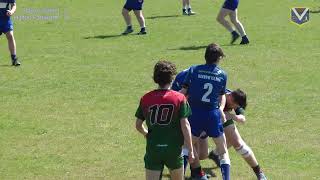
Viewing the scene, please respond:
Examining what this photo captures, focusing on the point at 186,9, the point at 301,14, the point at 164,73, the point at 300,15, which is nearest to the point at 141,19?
the point at 186,9

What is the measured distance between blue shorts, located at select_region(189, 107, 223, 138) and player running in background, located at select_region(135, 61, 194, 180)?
42.1 inches

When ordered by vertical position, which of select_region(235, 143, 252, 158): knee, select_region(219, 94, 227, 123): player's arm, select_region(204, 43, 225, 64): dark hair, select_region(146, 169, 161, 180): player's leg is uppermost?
select_region(204, 43, 225, 64): dark hair

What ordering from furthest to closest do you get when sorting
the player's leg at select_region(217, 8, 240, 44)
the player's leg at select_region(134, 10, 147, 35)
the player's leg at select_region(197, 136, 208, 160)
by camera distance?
the player's leg at select_region(134, 10, 147, 35) < the player's leg at select_region(217, 8, 240, 44) < the player's leg at select_region(197, 136, 208, 160)

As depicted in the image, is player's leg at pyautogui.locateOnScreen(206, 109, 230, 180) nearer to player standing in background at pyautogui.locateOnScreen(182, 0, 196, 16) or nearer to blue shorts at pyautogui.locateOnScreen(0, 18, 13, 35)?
blue shorts at pyautogui.locateOnScreen(0, 18, 13, 35)

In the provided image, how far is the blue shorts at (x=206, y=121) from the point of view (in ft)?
26.1

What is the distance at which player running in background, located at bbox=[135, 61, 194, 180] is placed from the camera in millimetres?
6789

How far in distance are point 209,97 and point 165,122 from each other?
49.0 inches

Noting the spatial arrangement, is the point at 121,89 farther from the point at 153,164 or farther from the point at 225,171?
the point at 153,164

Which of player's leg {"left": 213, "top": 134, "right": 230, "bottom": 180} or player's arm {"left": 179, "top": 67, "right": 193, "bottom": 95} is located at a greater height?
player's arm {"left": 179, "top": 67, "right": 193, "bottom": 95}

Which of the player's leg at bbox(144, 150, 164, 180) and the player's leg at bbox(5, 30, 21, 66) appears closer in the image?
the player's leg at bbox(144, 150, 164, 180)

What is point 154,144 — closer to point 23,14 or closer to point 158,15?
point 158,15

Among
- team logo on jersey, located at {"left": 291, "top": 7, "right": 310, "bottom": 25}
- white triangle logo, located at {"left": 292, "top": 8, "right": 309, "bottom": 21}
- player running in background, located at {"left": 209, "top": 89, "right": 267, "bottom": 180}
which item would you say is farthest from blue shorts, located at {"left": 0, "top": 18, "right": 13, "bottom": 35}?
white triangle logo, located at {"left": 292, "top": 8, "right": 309, "bottom": 21}

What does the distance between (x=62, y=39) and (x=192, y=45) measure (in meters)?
4.22

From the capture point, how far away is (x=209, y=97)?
793 centimetres
